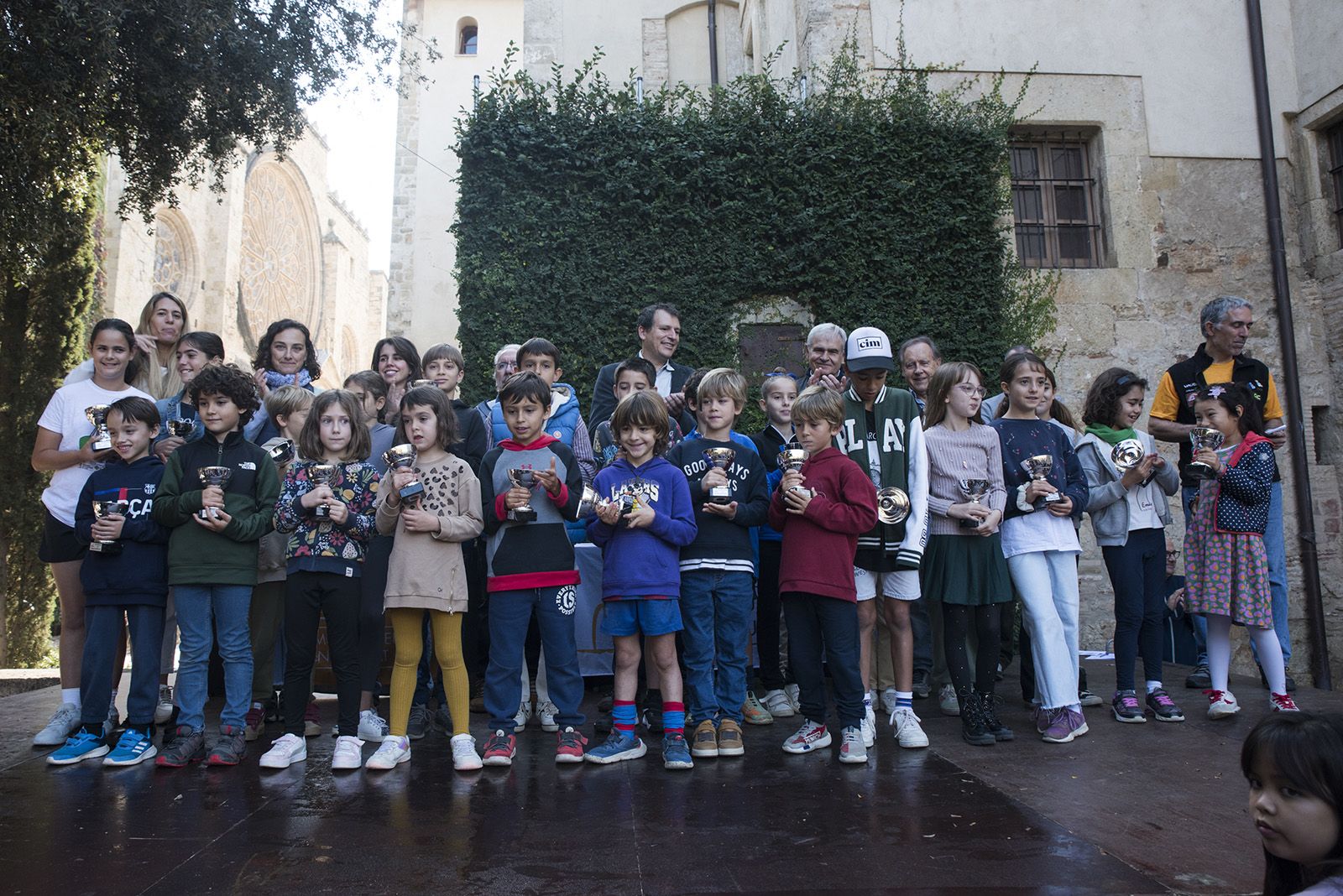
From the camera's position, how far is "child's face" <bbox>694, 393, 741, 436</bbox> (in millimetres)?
5074

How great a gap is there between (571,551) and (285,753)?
5.09 ft

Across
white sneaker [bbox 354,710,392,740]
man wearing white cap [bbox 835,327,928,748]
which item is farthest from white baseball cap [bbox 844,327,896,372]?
white sneaker [bbox 354,710,392,740]

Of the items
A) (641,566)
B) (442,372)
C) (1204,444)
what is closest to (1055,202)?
(1204,444)

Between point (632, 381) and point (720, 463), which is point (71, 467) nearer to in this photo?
point (632, 381)

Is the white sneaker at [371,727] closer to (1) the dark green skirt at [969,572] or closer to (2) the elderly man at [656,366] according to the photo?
(2) the elderly man at [656,366]

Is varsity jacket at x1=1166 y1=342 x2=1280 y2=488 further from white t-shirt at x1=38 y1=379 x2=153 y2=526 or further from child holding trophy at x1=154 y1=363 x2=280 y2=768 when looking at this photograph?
white t-shirt at x1=38 y1=379 x2=153 y2=526

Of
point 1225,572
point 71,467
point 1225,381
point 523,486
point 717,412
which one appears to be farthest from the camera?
point 1225,381

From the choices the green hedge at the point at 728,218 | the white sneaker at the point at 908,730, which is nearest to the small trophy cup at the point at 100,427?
the white sneaker at the point at 908,730

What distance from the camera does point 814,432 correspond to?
488 centimetres

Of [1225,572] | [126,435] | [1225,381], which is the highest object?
[1225,381]

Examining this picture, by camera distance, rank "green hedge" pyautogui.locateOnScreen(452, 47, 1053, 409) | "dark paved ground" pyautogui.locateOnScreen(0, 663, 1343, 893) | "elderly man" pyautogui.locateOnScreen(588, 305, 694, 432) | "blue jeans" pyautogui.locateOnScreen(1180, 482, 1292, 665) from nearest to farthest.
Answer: "dark paved ground" pyautogui.locateOnScreen(0, 663, 1343, 893), "blue jeans" pyautogui.locateOnScreen(1180, 482, 1292, 665), "elderly man" pyautogui.locateOnScreen(588, 305, 694, 432), "green hedge" pyautogui.locateOnScreen(452, 47, 1053, 409)

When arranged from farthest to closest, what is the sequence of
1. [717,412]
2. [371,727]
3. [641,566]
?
[717,412] < [371,727] < [641,566]

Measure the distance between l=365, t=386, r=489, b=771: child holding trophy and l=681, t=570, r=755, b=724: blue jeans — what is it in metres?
1.06

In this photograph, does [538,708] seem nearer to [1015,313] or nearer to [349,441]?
[349,441]
